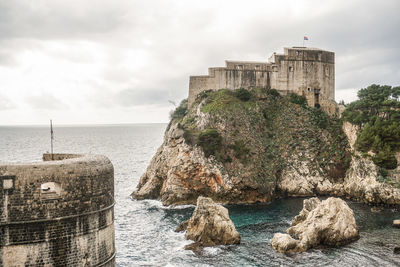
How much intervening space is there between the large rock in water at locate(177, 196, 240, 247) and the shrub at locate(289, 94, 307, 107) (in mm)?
30200

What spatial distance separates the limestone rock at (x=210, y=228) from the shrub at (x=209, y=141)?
1423 cm

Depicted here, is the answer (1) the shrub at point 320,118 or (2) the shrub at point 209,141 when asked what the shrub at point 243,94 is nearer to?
(1) the shrub at point 320,118

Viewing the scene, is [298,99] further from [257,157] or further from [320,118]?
[257,157]

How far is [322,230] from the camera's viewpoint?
28.7 m

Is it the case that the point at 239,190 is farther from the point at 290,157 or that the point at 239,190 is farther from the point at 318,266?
the point at 318,266

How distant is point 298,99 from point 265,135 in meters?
9.48

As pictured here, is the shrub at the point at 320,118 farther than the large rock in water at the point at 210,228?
Yes

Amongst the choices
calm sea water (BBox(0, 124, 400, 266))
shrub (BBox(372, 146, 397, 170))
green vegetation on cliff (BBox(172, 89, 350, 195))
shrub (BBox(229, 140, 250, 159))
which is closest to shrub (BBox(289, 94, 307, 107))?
green vegetation on cliff (BBox(172, 89, 350, 195))

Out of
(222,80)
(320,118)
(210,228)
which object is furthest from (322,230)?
(222,80)

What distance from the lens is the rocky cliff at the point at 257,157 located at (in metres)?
42.7

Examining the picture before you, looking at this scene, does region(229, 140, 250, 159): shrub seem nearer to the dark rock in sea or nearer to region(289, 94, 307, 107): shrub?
region(289, 94, 307, 107): shrub

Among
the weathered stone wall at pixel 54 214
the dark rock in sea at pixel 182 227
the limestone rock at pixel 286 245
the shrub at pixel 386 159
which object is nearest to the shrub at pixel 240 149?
the shrub at pixel 386 159

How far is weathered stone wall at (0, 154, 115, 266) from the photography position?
1467 cm

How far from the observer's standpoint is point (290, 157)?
161 ft
